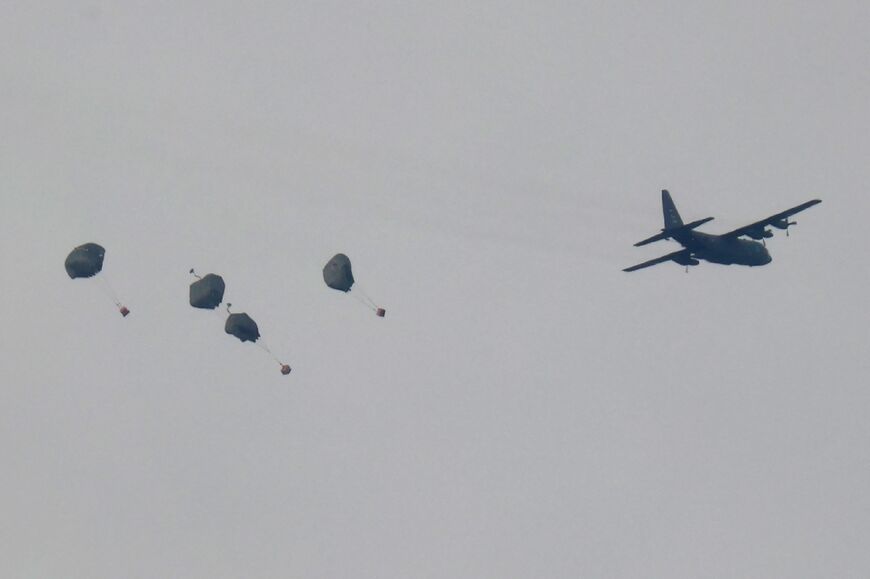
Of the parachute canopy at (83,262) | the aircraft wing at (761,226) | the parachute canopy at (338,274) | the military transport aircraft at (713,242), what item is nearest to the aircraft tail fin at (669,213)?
the military transport aircraft at (713,242)

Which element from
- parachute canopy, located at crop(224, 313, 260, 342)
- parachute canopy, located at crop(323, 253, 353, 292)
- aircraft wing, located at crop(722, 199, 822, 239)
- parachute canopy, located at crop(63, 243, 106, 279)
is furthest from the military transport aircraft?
parachute canopy, located at crop(63, 243, 106, 279)

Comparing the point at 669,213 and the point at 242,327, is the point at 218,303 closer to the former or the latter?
the point at 242,327

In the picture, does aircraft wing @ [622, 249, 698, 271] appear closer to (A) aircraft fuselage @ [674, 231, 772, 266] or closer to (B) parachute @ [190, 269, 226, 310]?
(A) aircraft fuselage @ [674, 231, 772, 266]

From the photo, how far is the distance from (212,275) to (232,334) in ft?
14.6

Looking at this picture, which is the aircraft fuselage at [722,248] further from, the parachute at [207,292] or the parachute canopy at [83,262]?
the parachute canopy at [83,262]

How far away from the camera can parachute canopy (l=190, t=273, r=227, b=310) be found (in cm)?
5772

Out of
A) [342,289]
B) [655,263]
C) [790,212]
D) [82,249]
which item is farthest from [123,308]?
[790,212]

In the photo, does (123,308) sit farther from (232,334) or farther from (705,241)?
(705,241)

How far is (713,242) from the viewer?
2552 inches

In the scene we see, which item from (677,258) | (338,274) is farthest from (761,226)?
(338,274)

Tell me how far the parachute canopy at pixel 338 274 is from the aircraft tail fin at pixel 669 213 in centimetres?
2489

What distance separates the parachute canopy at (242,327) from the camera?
58.3 metres

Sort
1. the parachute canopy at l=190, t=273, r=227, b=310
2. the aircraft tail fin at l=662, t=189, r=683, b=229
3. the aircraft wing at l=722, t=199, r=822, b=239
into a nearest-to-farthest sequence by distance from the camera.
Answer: the parachute canopy at l=190, t=273, r=227, b=310 < the aircraft wing at l=722, t=199, r=822, b=239 < the aircraft tail fin at l=662, t=189, r=683, b=229

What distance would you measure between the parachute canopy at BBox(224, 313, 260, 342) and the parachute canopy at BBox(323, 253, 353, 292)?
616cm
